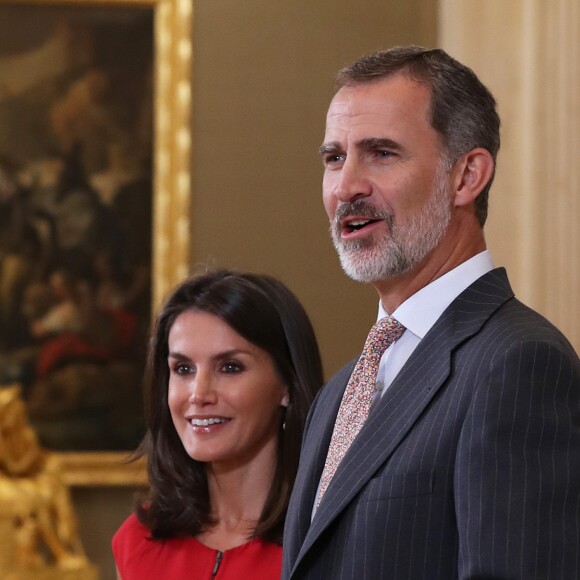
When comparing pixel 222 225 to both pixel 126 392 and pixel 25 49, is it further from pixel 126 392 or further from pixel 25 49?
pixel 25 49

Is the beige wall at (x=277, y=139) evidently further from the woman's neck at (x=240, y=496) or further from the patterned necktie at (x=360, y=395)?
the patterned necktie at (x=360, y=395)

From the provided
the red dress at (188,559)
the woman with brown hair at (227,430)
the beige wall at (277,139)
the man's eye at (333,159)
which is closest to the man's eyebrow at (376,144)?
the man's eye at (333,159)

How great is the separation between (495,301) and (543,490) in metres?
0.49

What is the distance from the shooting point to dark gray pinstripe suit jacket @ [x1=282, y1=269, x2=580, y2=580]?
1900mm

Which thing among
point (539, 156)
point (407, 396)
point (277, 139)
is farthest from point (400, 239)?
point (277, 139)

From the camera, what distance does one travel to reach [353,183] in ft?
7.88

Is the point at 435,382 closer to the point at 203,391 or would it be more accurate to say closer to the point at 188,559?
the point at 203,391

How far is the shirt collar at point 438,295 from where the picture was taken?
237 cm

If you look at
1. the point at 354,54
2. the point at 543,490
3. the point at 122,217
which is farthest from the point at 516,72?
the point at 543,490

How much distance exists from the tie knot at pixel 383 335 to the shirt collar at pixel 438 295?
0.04m

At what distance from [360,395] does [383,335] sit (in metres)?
0.15

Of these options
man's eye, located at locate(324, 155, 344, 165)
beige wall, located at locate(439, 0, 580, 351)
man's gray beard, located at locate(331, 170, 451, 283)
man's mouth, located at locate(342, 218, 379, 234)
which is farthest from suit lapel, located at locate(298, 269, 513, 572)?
beige wall, located at locate(439, 0, 580, 351)

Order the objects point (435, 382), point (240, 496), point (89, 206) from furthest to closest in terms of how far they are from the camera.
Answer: point (89, 206)
point (240, 496)
point (435, 382)

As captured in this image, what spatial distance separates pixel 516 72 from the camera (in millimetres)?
6465
